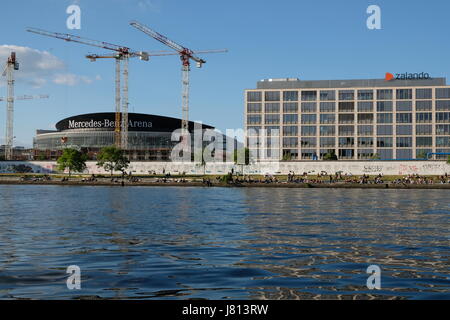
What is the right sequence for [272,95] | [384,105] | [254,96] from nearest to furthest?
[384,105]
[272,95]
[254,96]

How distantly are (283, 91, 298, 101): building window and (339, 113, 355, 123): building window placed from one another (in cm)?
1679

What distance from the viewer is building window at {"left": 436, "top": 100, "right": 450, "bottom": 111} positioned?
158 meters

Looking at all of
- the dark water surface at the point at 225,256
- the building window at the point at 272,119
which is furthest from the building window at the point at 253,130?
the dark water surface at the point at 225,256

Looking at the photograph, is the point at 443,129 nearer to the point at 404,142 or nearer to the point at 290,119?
the point at 404,142

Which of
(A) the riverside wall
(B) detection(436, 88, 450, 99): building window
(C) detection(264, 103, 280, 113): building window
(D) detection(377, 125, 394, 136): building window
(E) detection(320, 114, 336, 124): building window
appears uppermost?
(B) detection(436, 88, 450, 99): building window

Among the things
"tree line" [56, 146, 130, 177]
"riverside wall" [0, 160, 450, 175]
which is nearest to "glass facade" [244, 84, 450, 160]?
"riverside wall" [0, 160, 450, 175]

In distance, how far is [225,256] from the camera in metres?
23.0

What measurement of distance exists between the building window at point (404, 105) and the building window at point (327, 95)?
21.4m

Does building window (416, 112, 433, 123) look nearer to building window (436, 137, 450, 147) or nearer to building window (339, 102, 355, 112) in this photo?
building window (436, 137, 450, 147)

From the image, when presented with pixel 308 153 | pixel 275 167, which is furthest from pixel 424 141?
pixel 275 167

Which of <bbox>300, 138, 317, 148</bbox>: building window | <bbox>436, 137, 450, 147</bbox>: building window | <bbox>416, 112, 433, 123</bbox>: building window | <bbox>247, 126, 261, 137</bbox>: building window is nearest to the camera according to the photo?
<bbox>436, 137, 450, 147</bbox>: building window

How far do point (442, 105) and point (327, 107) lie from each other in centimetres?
3724

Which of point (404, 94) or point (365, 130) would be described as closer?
point (404, 94)
